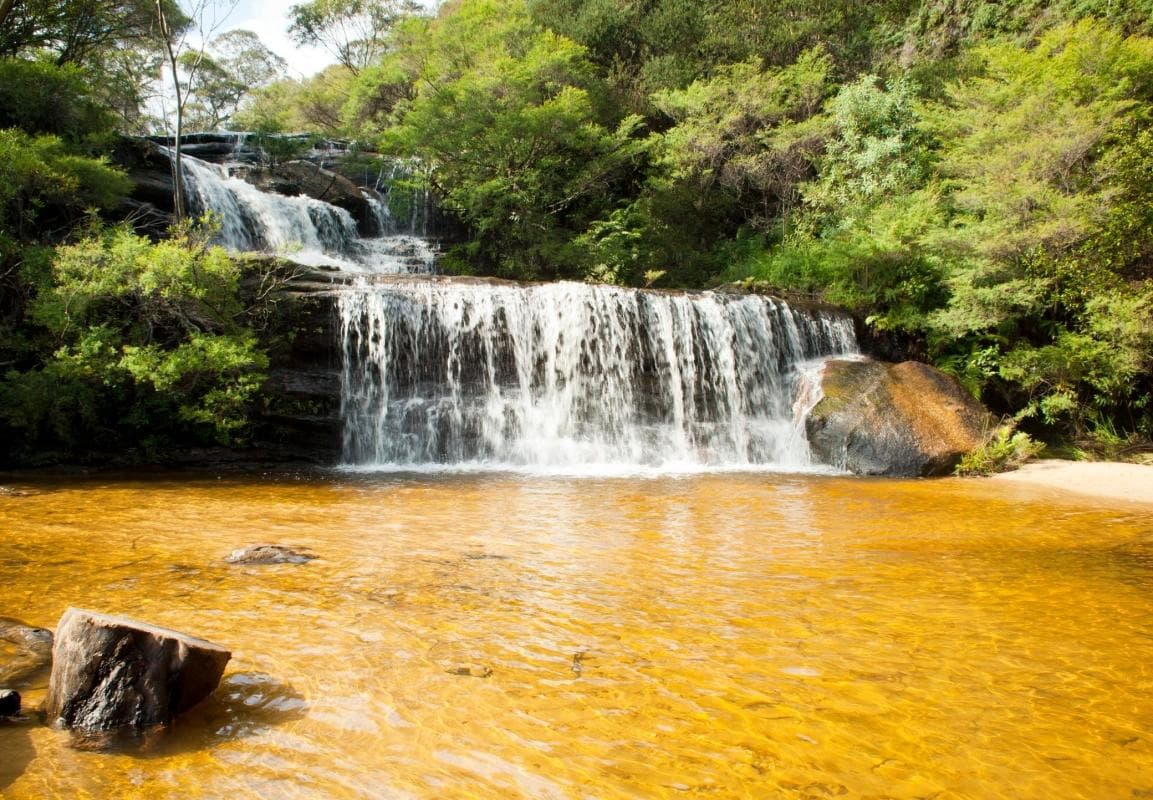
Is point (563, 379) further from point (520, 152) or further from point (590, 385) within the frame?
point (520, 152)

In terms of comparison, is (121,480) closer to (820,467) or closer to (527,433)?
(527,433)

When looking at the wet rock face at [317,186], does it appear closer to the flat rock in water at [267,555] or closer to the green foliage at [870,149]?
the green foliage at [870,149]

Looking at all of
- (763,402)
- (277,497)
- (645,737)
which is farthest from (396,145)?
(645,737)

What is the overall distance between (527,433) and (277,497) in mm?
4888

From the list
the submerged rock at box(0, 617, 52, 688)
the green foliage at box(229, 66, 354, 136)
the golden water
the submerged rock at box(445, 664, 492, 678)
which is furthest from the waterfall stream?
the green foliage at box(229, 66, 354, 136)

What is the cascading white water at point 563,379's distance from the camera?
11.4 m

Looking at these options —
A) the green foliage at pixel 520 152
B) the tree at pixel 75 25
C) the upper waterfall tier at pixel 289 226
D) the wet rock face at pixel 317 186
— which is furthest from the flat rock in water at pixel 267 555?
the wet rock face at pixel 317 186

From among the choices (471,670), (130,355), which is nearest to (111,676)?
(471,670)

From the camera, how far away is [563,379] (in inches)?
478

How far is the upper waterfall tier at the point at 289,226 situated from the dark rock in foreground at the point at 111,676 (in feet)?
48.3

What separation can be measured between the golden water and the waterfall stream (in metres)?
5.32

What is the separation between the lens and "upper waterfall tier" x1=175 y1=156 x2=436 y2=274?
→ 16250 millimetres

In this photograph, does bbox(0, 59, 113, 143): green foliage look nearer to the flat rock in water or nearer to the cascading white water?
the cascading white water

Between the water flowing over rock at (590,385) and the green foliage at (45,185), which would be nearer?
the green foliage at (45,185)
